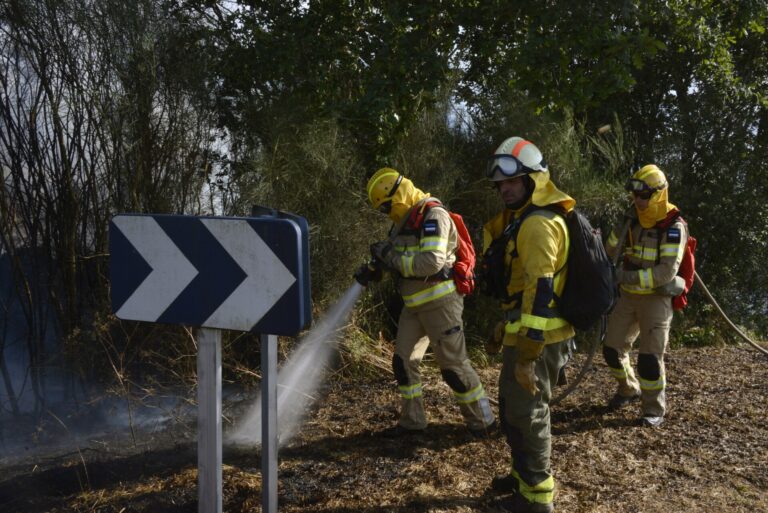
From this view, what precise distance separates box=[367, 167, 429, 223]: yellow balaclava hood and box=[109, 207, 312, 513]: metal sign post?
7.33ft

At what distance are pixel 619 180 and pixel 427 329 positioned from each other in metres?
5.42

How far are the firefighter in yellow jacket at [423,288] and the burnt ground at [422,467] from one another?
1.25 feet

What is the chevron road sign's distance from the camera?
8.27ft

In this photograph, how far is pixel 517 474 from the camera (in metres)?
3.89

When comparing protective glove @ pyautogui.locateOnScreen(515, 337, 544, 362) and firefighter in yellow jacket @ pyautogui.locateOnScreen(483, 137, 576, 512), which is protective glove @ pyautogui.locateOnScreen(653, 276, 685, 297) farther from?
protective glove @ pyautogui.locateOnScreen(515, 337, 544, 362)

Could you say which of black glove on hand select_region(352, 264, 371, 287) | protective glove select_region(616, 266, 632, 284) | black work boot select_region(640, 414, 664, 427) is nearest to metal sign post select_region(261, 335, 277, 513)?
black glove on hand select_region(352, 264, 371, 287)

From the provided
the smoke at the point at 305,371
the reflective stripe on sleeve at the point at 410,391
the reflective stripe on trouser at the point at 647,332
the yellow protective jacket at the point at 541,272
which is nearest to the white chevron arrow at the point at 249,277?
the yellow protective jacket at the point at 541,272

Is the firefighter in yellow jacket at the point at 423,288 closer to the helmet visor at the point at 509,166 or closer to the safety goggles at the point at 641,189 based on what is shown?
the helmet visor at the point at 509,166

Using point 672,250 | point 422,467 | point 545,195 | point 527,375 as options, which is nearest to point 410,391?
point 422,467

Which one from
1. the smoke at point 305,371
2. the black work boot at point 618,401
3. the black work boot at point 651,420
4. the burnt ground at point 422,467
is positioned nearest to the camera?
the burnt ground at point 422,467

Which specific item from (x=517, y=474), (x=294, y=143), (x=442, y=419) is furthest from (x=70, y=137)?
(x=517, y=474)

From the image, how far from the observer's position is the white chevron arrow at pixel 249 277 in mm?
2529

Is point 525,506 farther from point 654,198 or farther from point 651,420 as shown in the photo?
point 654,198

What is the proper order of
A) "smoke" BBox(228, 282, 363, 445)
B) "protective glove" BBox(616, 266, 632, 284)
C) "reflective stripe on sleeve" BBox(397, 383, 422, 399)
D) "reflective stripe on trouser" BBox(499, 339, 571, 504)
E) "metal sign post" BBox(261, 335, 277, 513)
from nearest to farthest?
"metal sign post" BBox(261, 335, 277, 513) → "reflective stripe on trouser" BBox(499, 339, 571, 504) → "reflective stripe on sleeve" BBox(397, 383, 422, 399) → "protective glove" BBox(616, 266, 632, 284) → "smoke" BBox(228, 282, 363, 445)
